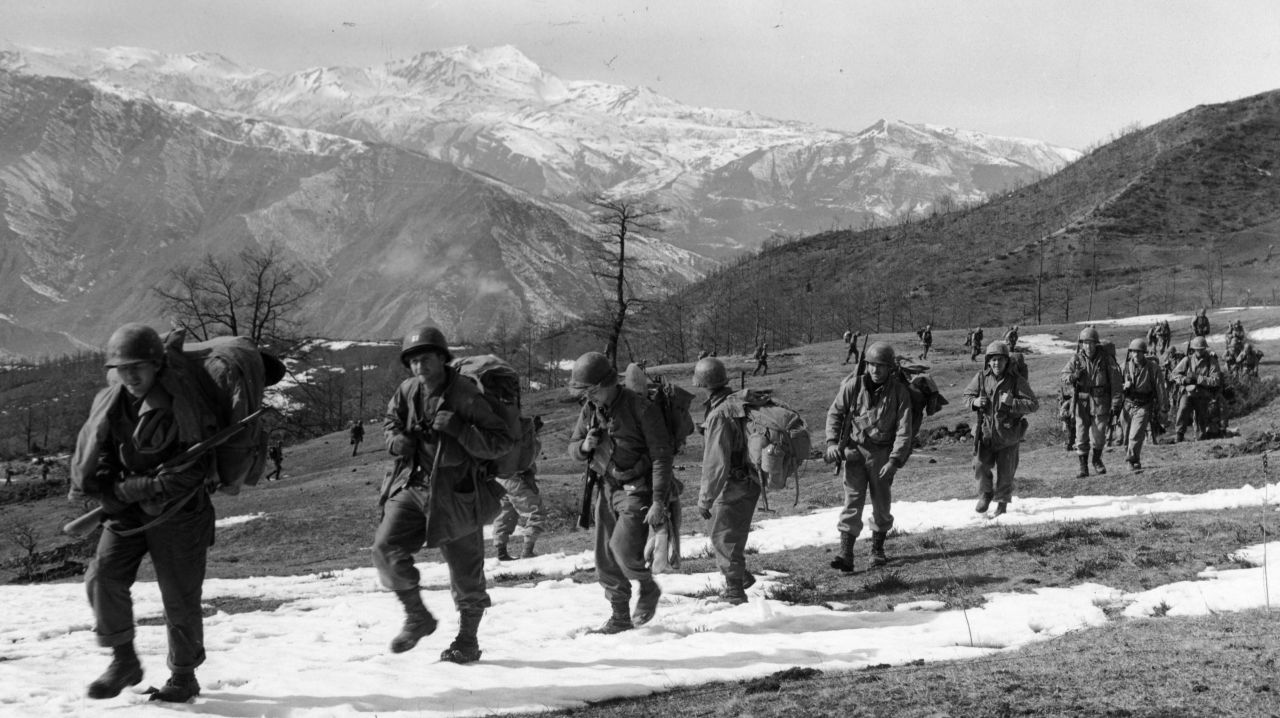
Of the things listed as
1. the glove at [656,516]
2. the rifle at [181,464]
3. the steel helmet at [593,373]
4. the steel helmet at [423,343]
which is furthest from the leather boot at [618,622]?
the rifle at [181,464]

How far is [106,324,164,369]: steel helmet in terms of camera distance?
6957 millimetres

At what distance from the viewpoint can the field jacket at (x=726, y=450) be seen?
1065cm

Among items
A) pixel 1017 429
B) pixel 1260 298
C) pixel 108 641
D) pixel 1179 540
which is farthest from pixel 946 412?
pixel 1260 298

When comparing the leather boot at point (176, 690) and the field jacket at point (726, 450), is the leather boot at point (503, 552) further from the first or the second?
the leather boot at point (176, 690)

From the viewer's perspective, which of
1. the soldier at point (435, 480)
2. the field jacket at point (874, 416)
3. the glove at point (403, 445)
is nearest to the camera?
the soldier at point (435, 480)

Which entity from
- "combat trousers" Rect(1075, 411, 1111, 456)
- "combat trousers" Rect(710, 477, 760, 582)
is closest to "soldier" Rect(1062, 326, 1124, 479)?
"combat trousers" Rect(1075, 411, 1111, 456)

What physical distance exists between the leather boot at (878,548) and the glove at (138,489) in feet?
28.2

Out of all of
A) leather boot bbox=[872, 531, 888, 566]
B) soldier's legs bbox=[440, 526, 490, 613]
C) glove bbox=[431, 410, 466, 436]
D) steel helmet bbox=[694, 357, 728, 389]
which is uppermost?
steel helmet bbox=[694, 357, 728, 389]

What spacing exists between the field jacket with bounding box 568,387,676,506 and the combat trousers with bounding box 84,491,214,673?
3.59 metres

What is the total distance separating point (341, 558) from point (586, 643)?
1191 cm

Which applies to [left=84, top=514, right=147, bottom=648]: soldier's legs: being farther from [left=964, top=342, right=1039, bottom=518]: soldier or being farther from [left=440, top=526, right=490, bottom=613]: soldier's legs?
[left=964, top=342, right=1039, bottom=518]: soldier

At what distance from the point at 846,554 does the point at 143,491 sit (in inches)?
322

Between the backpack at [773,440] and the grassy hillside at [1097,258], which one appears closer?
the backpack at [773,440]

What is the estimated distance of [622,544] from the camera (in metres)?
9.93
